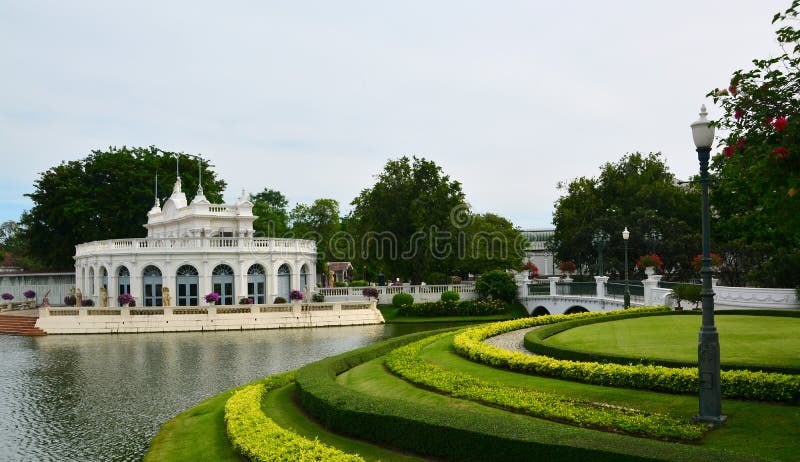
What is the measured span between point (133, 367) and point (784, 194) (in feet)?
86.9

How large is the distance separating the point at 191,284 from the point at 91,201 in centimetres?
2698

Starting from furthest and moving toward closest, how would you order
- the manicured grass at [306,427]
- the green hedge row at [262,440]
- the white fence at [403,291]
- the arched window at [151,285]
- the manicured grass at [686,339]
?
the white fence at [403,291], the arched window at [151,285], the manicured grass at [686,339], the manicured grass at [306,427], the green hedge row at [262,440]

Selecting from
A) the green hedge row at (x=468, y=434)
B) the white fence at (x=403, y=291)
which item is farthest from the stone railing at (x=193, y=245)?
the green hedge row at (x=468, y=434)

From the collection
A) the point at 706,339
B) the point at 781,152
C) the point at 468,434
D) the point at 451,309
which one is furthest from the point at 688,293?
the point at 451,309

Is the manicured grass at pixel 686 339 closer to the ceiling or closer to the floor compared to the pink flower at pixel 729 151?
closer to the floor

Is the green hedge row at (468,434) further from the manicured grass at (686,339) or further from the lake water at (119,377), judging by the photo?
the manicured grass at (686,339)

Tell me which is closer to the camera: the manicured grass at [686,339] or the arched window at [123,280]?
the manicured grass at [686,339]

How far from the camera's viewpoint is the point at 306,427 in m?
15.2

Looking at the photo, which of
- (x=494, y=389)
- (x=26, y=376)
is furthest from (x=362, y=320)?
(x=494, y=389)

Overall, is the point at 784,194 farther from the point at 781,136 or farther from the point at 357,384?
the point at 357,384

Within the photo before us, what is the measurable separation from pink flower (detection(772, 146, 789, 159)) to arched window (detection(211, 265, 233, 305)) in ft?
152

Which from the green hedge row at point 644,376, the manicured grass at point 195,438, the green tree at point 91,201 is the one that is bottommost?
the manicured grass at point 195,438

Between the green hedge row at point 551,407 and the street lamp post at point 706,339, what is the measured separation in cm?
52

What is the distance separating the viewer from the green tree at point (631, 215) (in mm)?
58969
